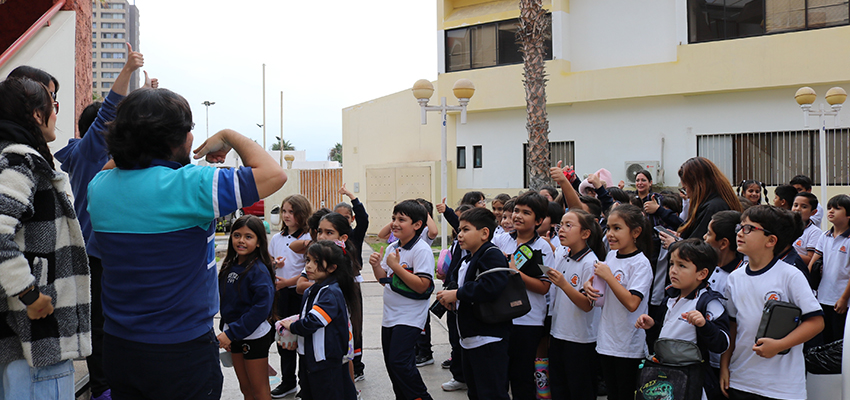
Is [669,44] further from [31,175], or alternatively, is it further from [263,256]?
[31,175]

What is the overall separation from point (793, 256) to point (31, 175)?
4369 millimetres

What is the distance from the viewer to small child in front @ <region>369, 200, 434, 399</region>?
4.58 meters

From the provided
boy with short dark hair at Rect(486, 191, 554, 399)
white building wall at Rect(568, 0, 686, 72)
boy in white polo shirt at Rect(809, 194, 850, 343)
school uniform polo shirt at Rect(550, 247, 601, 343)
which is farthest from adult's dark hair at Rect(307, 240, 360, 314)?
white building wall at Rect(568, 0, 686, 72)

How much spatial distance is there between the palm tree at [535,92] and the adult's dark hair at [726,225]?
29.9ft

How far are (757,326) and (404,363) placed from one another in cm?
240

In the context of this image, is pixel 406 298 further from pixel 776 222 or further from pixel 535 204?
pixel 776 222

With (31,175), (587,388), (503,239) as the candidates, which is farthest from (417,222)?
(31,175)

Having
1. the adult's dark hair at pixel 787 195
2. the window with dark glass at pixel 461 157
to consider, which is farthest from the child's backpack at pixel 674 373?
the window with dark glass at pixel 461 157

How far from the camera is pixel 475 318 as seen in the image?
4160mm

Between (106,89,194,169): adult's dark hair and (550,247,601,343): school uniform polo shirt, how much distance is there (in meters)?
3.08

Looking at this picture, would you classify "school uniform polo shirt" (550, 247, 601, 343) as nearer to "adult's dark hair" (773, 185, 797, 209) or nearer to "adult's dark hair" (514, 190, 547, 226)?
"adult's dark hair" (514, 190, 547, 226)

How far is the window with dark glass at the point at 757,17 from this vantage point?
13461mm

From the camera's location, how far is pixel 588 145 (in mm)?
16375

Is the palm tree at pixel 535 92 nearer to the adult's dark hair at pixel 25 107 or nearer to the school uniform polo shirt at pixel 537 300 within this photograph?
the school uniform polo shirt at pixel 537 300
